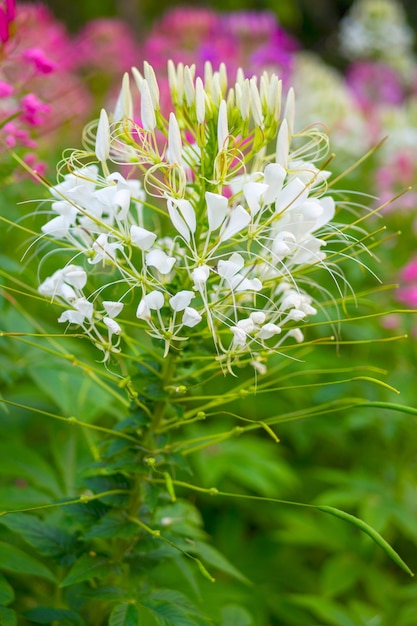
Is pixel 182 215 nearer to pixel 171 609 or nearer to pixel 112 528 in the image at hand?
pixel 112 528

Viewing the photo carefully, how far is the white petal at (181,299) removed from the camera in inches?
39.1

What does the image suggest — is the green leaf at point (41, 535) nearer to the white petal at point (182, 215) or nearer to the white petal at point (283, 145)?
the white petal at point (182, 215)

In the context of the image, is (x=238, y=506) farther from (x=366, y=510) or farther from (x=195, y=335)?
(x=195, y=335)

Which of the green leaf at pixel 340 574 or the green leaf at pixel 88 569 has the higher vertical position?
the green leaf at pixel 88 569

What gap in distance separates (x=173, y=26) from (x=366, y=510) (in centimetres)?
321

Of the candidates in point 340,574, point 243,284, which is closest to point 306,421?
point 340,574

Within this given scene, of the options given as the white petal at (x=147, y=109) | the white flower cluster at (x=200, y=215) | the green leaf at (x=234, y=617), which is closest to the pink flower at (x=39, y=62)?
the white flower cluster at (x=200, y=215)

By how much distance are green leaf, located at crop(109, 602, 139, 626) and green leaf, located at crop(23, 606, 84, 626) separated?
0.35 feet

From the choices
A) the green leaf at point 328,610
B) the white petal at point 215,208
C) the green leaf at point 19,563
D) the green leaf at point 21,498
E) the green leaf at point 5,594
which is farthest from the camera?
the green leaf at point 328,610

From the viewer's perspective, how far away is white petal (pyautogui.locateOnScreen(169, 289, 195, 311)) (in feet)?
3.26

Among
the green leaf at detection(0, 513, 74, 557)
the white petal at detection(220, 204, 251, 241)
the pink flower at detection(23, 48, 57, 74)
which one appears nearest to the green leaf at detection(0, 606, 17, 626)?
the green leaf at detection(0, 513, 74, 557)

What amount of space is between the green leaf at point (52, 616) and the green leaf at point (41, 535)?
10 centimetres

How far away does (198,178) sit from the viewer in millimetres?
1085

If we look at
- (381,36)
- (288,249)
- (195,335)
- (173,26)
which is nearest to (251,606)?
(195,335)
